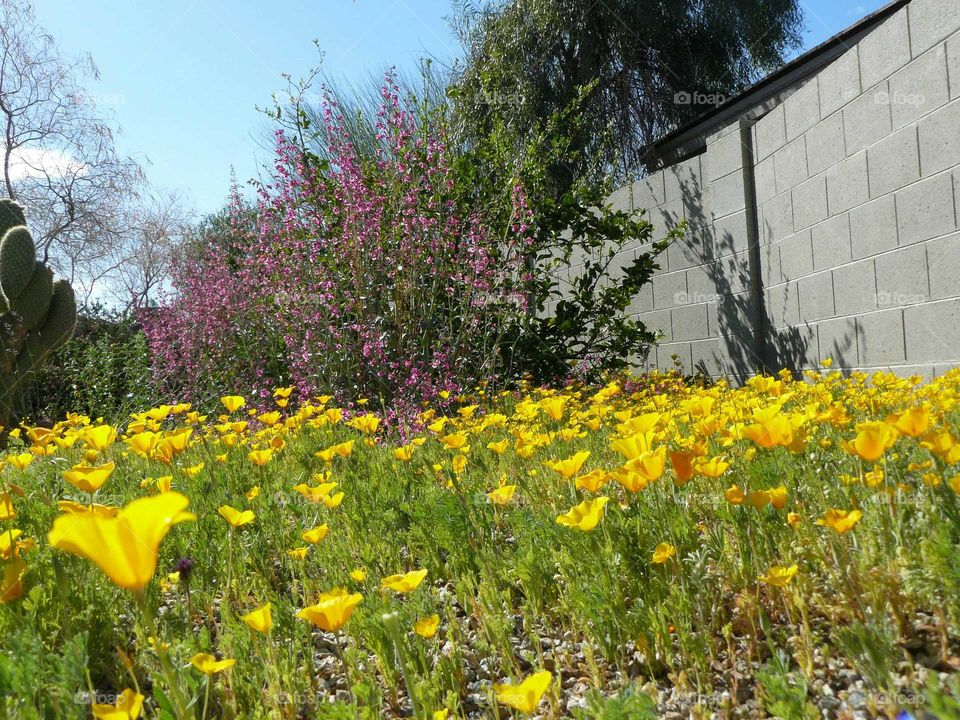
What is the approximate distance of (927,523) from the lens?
175 cm

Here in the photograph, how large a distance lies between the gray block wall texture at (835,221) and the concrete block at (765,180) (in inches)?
0.8

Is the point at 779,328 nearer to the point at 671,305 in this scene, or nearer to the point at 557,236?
the point at 671,305

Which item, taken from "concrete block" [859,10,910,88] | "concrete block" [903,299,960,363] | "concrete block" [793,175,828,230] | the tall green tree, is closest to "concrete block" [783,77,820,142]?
"concrete block" [793,175,828,230]

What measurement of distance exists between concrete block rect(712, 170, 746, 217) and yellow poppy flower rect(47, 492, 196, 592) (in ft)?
21.6

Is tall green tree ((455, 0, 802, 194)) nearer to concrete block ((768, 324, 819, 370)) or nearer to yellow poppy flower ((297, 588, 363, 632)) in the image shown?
concrete block ((768, 324, 819, 370))

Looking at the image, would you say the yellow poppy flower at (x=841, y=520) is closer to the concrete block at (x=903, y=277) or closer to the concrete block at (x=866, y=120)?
the concrete block at (x=903, y=277)

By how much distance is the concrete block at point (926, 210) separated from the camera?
4254 mm

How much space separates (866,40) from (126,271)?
69.5ft

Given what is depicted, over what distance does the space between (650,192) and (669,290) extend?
1071 millimetres

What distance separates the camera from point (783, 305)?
6246 mm

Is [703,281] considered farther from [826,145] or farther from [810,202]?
[826,145]

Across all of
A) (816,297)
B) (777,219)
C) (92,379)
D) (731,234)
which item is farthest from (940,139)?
(92,379)

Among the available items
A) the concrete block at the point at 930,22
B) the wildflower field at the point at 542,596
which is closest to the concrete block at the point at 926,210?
the concrete block at the point at 930,22

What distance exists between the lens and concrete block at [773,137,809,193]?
19.2ft
